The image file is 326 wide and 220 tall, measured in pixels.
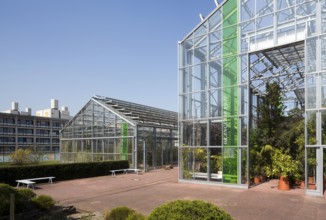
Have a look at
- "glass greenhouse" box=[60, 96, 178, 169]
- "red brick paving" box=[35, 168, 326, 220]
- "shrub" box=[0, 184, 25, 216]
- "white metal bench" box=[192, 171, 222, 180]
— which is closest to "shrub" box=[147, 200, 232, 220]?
"red brick paving" box=[35, 168, 326, 220]

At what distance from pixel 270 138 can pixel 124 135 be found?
11594mm

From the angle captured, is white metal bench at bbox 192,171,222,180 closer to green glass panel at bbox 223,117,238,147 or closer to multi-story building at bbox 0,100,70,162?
green glass panel at bbox 223,117,238,147

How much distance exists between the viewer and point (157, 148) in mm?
25984

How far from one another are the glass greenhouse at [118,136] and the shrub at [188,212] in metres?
18.0

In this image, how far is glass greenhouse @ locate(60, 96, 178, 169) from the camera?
23.7 metres

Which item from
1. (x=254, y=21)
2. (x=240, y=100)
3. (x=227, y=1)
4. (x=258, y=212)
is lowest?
(x=258, y=212)

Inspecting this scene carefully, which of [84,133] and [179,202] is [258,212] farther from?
[84,133]

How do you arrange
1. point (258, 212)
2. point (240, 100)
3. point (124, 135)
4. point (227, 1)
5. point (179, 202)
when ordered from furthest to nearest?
1. point (124, 135)
2. point (227, 1)
3. point (240, 100)
4. point (258, 212)
5. point (179, 202)

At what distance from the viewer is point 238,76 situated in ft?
49.1

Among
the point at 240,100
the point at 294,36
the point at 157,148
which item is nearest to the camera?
the point at 294,36

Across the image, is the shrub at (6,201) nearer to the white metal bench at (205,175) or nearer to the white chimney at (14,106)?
the white metal bench at (205,175)

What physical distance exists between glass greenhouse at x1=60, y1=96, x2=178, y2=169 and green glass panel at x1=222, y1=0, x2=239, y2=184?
382 inches

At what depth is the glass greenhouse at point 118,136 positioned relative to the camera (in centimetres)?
2372

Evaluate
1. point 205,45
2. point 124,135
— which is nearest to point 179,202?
point 205,45
